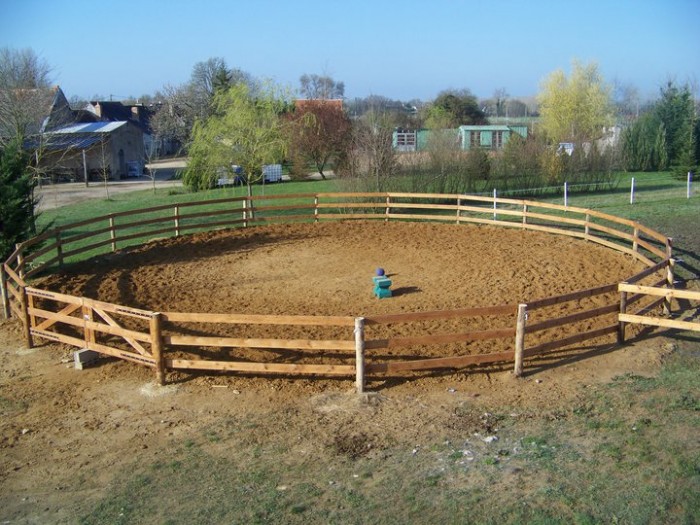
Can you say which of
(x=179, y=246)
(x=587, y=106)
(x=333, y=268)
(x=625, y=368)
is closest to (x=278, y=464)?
(x=625, y=368)

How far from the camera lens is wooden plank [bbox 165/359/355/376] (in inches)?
332

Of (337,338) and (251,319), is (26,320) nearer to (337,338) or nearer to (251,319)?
(251,319)

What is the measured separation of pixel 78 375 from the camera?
948cm

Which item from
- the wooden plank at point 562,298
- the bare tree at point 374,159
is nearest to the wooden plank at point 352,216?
the bare tree at point 374,159

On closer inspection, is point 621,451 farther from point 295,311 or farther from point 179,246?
point 179,246

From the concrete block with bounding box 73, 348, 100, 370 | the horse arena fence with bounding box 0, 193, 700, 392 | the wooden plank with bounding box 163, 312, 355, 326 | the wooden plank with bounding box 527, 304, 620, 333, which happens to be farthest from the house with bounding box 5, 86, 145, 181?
the wooden plank with bounding box 527, 304, 620, 333

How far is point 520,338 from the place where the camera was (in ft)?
28.1

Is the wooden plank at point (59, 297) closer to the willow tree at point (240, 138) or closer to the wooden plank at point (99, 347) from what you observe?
the wooden plank at point (99, 347)

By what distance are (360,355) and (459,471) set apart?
246 centimetres

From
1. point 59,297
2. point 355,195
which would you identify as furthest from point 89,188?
point 59,297

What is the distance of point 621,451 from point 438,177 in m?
21.8

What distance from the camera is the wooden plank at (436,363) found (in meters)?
8.45

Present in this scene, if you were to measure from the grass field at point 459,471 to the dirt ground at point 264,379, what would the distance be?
8.3 inches

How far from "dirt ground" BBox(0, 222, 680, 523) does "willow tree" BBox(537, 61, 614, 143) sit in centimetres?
3980
